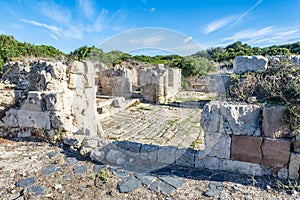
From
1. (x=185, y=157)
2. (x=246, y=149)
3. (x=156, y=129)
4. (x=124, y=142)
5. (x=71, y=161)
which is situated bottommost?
(x=156, y=129)

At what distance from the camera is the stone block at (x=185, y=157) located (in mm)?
2664

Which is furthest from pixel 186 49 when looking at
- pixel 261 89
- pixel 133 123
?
pixel 261 89

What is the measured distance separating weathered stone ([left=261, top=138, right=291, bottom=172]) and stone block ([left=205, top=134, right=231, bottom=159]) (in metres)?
0.37

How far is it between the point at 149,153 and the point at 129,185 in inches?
25.1

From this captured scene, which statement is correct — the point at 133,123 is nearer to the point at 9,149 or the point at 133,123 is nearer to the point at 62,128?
the point at 62,128

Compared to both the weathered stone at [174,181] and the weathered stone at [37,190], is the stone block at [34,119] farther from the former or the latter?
the weathered stone at [174,181]

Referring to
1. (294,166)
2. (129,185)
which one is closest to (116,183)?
(129,185)

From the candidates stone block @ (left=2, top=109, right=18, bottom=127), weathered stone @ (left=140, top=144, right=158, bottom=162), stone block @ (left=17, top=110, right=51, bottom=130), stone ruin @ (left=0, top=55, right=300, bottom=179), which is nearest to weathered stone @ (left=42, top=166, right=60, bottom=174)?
stone ruin @ (left=0, top=55, right=300, bottom=179)

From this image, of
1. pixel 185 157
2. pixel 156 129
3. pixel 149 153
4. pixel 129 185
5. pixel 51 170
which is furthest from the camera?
pixel 156 129

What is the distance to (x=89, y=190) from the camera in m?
2.18

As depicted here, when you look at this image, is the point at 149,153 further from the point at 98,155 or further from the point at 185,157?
the point at 98,155

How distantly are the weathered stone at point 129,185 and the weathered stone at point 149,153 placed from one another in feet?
1.56

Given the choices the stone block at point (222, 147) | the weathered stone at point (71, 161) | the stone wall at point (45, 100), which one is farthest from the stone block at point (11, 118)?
the stone block at point (222, 147)

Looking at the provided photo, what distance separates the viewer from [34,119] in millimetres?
3469
